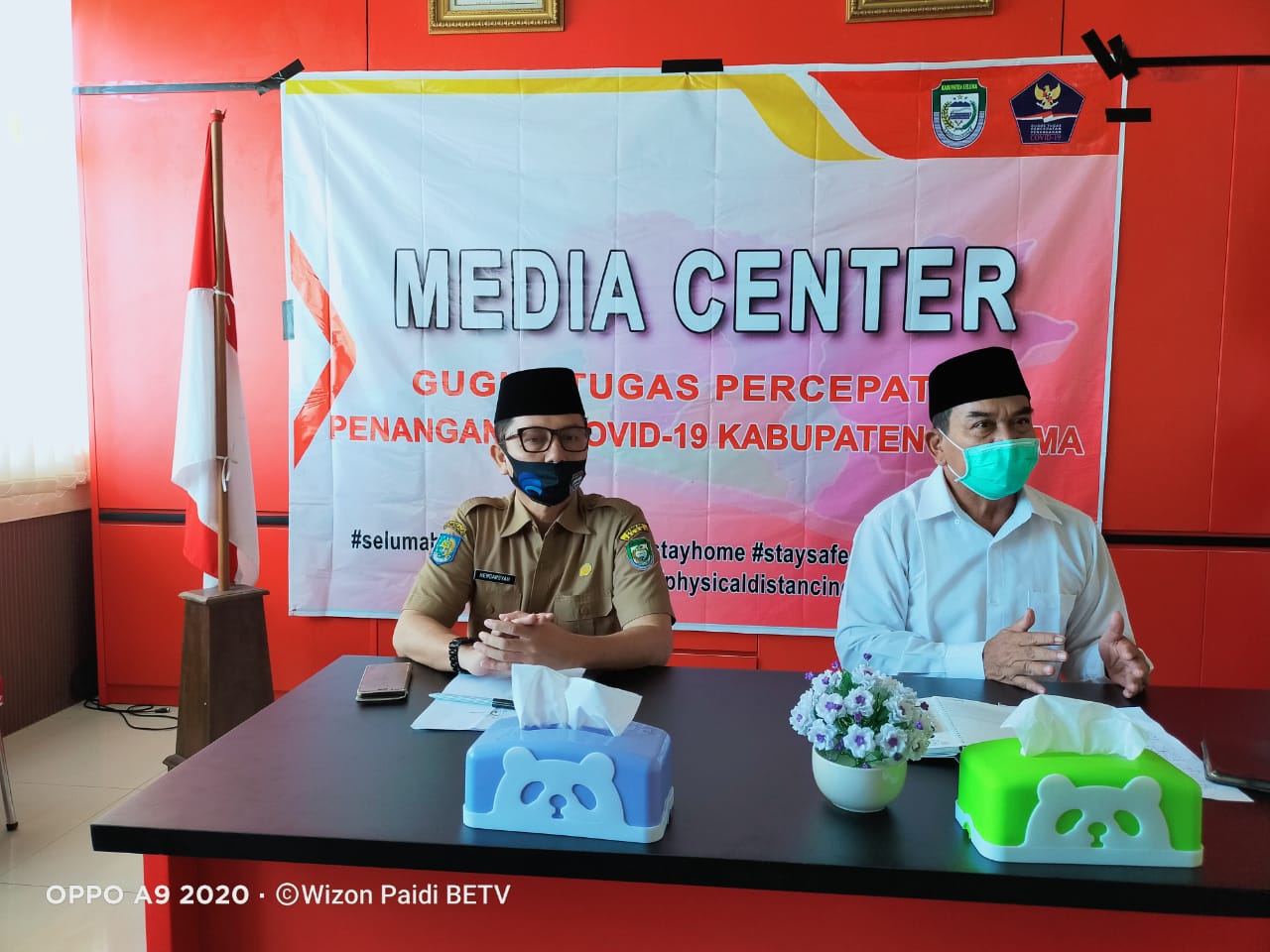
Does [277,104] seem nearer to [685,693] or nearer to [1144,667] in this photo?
[685,693]

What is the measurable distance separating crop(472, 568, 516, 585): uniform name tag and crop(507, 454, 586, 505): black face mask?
195 millimetres

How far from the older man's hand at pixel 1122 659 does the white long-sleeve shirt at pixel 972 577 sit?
0.28 m

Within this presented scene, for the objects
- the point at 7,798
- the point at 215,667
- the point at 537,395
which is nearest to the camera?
the point at 537,395

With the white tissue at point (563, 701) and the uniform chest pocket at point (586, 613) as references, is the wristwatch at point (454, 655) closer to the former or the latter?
the uniform chest pocket at point (586, 613)

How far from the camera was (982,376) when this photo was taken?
192 cm

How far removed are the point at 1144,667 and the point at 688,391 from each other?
1.96m

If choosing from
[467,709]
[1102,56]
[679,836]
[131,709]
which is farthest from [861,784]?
[131,709]

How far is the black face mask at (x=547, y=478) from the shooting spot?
197 centimetres

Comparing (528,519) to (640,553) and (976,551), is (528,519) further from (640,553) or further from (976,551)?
(976,551)

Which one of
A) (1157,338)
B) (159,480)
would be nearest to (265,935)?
(159,480)

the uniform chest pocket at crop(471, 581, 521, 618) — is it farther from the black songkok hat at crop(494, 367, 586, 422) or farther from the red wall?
the red wall

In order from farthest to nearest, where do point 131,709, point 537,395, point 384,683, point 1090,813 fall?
point 131,709, point 537,395, point 384,683, point 1090,813

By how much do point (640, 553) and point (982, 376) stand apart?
88 cm

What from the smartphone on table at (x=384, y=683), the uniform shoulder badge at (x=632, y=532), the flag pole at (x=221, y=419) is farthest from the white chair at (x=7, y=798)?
the uniform shoulder badge at (x=632, y=532)
